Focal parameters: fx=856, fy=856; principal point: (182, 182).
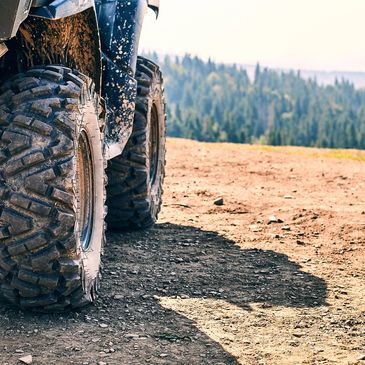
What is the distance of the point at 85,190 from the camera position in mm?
5016

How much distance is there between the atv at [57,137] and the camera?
4.10 m

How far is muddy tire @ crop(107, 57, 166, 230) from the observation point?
21.9 ft

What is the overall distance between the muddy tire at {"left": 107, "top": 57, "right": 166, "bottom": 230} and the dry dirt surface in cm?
16

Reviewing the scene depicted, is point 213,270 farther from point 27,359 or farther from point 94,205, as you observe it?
point 27,359

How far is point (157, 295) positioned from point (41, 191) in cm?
133

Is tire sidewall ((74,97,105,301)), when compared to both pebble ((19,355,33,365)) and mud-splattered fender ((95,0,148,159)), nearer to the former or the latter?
mud-splattered fender ((95,0,148,159))

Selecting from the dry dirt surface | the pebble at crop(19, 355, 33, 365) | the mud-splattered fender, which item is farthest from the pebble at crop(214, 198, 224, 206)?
the pebble at crop(19, 355, 33, 365)

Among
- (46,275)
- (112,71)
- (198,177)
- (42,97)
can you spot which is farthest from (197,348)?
(198,177)

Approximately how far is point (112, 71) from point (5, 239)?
1893mm

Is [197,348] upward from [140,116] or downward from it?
downward

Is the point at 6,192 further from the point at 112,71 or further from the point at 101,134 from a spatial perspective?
the point at 112,71

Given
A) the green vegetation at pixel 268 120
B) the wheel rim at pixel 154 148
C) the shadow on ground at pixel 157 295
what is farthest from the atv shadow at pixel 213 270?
the green vegetation at pixel 268 120

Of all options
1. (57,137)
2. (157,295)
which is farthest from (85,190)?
(57,137)

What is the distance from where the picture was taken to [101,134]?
504 cm
